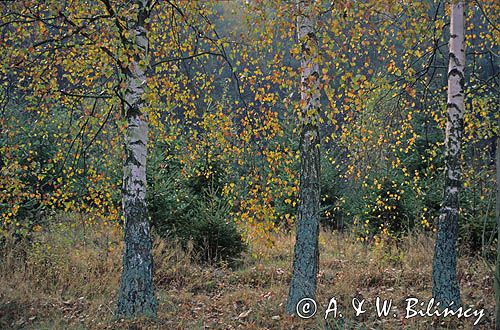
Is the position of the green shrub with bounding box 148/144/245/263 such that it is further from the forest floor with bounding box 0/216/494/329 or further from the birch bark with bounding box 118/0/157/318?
the birch bark with bounding box 118/0/157/318

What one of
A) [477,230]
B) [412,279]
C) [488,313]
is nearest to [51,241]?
[412,279]

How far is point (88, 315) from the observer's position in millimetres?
6055

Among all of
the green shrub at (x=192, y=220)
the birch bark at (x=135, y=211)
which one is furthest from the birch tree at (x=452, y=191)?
the green shrub at (x=192, y=220)

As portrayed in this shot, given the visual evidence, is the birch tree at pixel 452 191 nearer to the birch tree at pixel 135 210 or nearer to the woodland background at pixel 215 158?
the woodland background at pixel 215 158

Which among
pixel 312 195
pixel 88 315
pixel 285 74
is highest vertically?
pixel 285 74

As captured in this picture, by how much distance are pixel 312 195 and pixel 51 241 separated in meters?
5.04

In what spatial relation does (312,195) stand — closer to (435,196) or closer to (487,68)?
(435,196)

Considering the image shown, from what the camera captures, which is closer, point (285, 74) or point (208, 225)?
point (285, 74)

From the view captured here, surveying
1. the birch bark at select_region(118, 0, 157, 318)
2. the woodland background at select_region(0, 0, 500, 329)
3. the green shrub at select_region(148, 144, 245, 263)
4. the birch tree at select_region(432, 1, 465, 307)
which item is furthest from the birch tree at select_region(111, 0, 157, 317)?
the birch tree at select_region(432, 1, 465, 307)

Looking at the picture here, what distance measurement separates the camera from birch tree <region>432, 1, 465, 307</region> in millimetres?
5699

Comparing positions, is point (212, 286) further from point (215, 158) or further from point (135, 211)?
point (215, 158)

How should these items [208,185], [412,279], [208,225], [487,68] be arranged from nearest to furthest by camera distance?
[412,279] < [208,225] < [208,185] < [487,68]

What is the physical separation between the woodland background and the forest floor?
3 cm

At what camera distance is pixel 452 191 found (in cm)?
571
